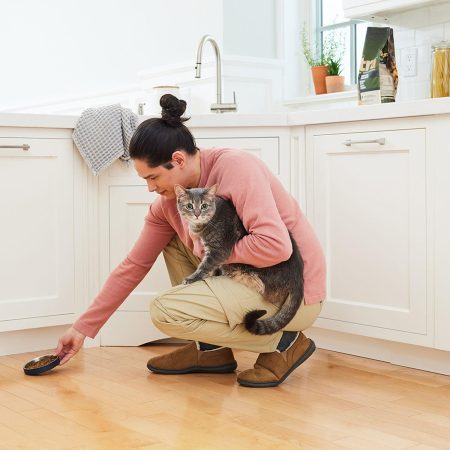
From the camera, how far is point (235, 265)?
2.49m

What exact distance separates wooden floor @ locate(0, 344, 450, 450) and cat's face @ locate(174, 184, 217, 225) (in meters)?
0.54

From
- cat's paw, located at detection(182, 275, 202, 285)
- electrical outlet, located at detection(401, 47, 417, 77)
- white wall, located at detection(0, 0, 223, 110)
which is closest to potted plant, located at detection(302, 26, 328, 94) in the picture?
white wall, located at detection(0, 0, 223, 110)

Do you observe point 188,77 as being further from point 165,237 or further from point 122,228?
point 165,237

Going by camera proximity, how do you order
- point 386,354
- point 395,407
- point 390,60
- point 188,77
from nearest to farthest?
point 395,407, point 386,354, point 390,60, point 188,77

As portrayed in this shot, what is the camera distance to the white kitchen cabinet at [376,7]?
122 inches

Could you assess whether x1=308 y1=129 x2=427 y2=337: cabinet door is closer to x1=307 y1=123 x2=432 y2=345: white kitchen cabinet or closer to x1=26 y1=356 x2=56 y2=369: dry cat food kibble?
x1=307 y1=123 x2=432 y2=345: white kitchen cabinet

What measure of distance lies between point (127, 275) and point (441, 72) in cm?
141

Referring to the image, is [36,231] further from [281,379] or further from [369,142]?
[369,142]

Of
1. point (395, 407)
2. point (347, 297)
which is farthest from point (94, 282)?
point (395, 407)

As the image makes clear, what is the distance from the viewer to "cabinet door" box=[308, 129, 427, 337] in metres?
2.72

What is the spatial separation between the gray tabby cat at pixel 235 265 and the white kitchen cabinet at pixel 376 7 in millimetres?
1144

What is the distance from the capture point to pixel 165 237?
2.72 m

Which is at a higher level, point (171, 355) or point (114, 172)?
point (114, 172)

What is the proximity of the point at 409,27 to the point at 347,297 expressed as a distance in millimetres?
1192
